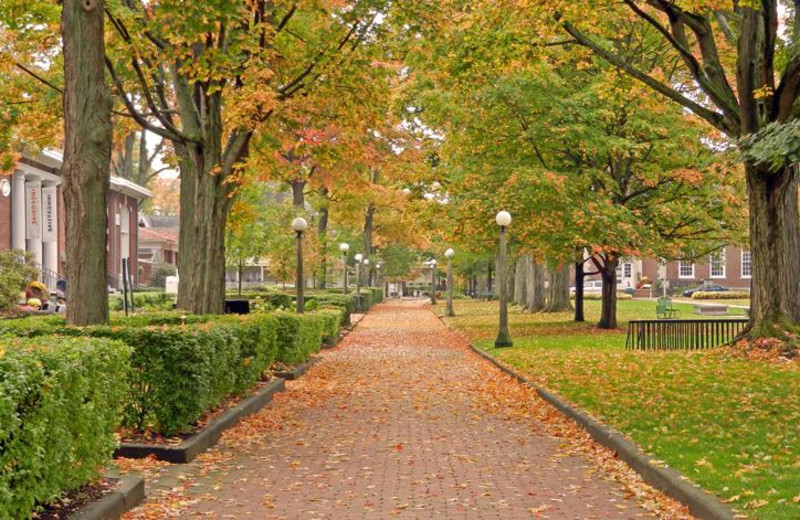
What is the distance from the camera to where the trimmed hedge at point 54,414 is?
4742 millimetres

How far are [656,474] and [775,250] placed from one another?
10877mm

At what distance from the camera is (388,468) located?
8.43 m

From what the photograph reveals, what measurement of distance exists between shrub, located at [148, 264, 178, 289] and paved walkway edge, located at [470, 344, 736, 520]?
49.7 meters

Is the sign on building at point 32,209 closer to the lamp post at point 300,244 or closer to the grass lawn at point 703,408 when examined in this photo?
the lamp post at point 300,244

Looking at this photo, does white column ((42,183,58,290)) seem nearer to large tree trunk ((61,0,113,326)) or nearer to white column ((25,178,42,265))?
white column ((25,178,42,265))

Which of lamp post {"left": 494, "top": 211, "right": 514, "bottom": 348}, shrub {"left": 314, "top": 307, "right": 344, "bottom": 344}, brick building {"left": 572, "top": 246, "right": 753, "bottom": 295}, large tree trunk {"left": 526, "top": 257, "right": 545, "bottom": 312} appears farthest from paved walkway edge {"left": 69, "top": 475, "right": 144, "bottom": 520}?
brick building {"left": 572, "top": 246, "right": 753, "bottom": 295}

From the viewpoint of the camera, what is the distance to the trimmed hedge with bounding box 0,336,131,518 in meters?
4.74

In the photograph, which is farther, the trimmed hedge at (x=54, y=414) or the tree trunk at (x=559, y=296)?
the tree trunk at (x=559, y=296)

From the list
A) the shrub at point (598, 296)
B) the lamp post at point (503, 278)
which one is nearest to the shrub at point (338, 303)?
the lamp post at point (503, 278)

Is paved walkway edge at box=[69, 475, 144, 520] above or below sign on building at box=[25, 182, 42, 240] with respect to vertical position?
below

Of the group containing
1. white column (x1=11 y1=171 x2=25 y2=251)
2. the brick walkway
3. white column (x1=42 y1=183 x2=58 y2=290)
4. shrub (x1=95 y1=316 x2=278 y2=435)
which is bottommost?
the brick walkway

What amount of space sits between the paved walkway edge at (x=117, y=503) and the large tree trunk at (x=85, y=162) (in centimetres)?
386

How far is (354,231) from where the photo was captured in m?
62.8

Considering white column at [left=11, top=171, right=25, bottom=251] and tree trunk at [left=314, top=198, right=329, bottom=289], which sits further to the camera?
tree trunk at [left=314, top=198, right=329, bottom=289]
